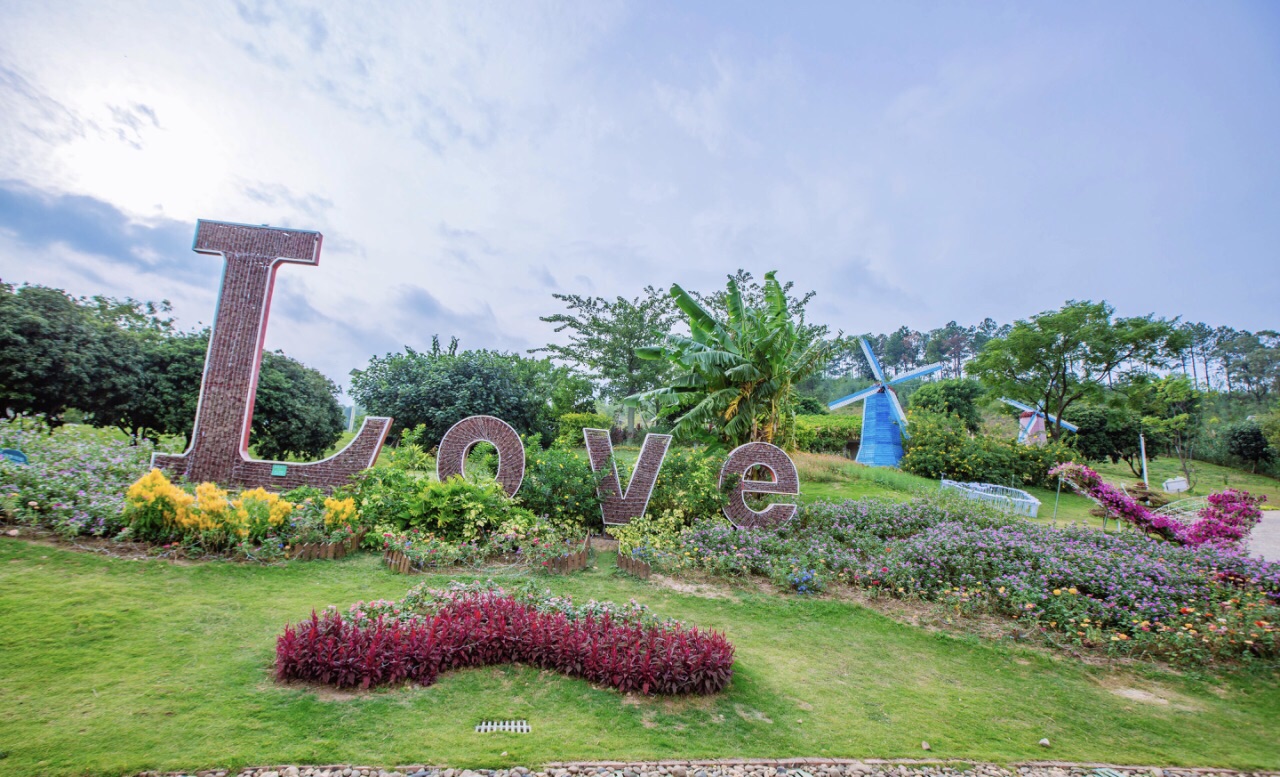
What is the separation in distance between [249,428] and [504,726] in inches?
292

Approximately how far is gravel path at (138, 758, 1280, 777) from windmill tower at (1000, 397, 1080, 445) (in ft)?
62.9

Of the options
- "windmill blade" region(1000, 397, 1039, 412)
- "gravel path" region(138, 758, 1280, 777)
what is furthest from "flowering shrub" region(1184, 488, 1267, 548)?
"windmill blade" region(1000, 397, 1039, 412)

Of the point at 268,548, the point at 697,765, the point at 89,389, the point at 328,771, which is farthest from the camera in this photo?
the point at 89,389

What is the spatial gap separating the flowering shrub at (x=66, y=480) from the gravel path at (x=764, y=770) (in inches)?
192

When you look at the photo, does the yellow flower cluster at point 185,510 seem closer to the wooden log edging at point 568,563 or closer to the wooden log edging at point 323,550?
the wooden log edging at point 323,550

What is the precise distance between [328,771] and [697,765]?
2.00 m

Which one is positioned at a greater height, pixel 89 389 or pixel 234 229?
pixel 234 229

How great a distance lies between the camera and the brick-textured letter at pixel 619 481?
29.6ft

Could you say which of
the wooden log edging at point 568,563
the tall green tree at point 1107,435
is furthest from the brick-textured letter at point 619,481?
the tall green tree at point 1107,435

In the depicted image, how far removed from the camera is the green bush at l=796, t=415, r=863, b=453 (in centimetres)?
2223

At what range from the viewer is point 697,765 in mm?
3215

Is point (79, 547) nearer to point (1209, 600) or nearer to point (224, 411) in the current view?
point (224, 411)

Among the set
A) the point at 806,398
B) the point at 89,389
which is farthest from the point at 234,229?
the point at 806,398

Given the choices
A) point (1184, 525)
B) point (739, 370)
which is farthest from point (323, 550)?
point (1184, 525)
